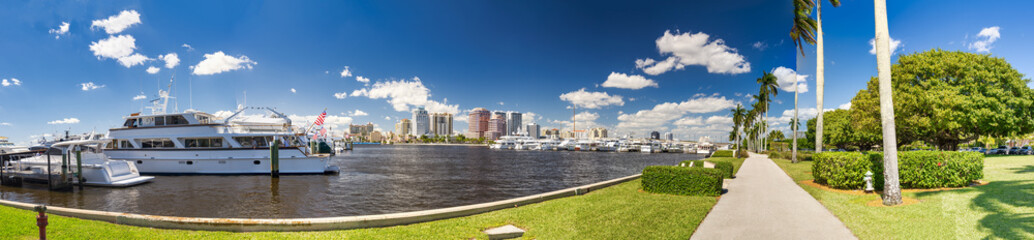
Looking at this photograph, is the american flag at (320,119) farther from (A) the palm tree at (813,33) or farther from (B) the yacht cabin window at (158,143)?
(A) the palm tree at (813,33)

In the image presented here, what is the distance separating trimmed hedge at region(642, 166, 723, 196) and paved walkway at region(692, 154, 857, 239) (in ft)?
1.96

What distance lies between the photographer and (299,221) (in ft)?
29.5

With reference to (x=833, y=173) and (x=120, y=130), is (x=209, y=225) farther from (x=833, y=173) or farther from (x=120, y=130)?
(x=120, y=130)

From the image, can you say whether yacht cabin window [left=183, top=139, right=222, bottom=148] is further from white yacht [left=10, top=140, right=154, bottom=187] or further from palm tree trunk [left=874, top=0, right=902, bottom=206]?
palm tree trunk [left=874, top=0, right=902, bottom=206]

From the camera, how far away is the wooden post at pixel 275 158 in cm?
3063

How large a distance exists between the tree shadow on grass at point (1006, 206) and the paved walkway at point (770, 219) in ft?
7.04

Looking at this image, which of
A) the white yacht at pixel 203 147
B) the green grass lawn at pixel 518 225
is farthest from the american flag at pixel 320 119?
the green grass lawn at pixel 518 225

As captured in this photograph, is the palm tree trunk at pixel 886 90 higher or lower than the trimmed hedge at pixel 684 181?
higher

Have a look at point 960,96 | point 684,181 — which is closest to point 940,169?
point 684,181

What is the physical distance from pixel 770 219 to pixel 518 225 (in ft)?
20.1

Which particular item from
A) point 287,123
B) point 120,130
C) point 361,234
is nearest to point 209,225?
point 361,234

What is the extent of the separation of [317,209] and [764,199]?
18107mm

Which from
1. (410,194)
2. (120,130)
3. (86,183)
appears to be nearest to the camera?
(410,194)

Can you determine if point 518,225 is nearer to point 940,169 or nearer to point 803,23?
point 940,169
